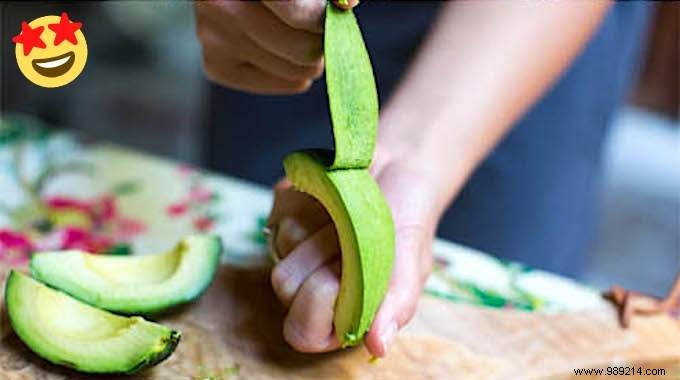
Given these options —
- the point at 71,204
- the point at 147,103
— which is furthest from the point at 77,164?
the point at 147,103

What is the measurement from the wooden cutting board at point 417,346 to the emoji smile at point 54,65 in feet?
0.59

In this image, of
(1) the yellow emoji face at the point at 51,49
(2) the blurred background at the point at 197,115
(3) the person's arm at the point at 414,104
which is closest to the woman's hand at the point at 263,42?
(3) the person's arm at the point at 414,104

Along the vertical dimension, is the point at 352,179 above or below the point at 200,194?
above

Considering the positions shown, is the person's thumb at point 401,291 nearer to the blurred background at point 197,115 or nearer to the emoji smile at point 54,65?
the emoji smile at point 54,65

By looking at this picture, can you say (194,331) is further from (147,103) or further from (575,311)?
(147,103)

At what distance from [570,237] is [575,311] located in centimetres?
26

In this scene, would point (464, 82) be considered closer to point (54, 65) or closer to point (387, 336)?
point (387, 336)

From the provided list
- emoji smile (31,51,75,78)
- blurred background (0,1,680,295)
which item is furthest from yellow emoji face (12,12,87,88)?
blurred background (0,1,680,295)

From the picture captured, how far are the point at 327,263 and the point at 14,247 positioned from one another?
248mm

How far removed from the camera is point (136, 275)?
52 cm

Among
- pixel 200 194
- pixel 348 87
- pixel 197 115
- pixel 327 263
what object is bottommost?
pixel 197 115

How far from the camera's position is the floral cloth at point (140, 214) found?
24.1 inches

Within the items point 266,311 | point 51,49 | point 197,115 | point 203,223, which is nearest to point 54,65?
point 51,49

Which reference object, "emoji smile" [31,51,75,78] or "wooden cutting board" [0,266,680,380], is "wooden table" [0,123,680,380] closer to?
"wooden cutting board" [0,266,680,380]
